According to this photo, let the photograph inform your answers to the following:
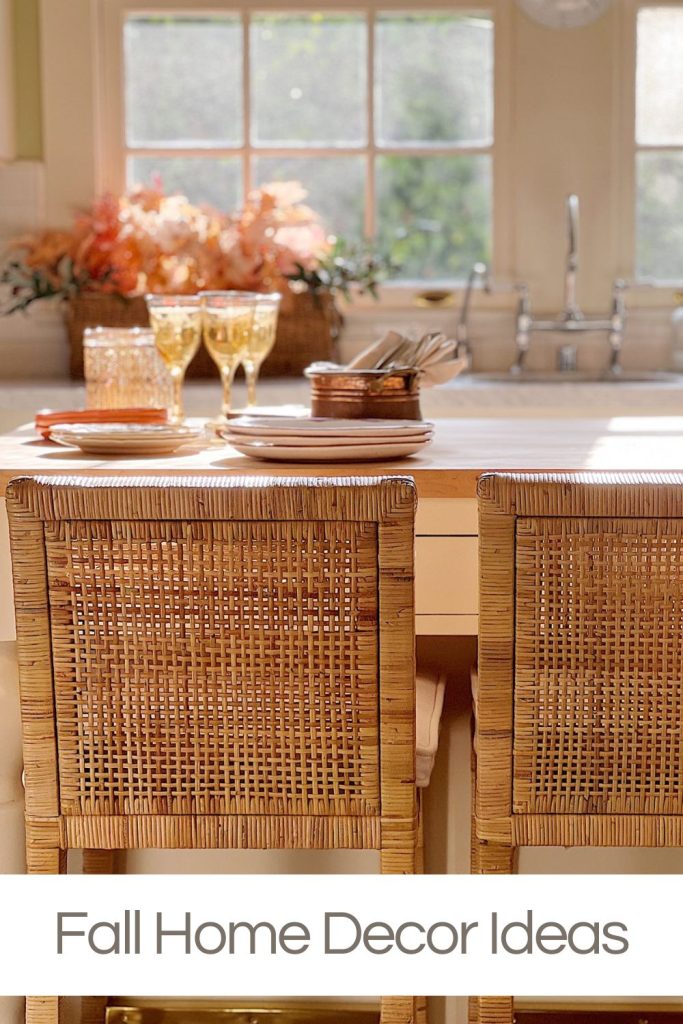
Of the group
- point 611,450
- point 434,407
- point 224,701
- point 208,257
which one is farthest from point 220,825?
point 208,257

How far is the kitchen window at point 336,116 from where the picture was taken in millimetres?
3855

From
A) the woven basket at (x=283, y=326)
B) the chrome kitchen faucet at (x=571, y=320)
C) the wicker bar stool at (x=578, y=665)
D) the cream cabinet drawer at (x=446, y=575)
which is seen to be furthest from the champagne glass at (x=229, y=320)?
the chrome kitchen faucet at (x=571, y=320)

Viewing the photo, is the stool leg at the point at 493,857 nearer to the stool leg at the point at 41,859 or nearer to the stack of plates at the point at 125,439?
the stool leg at the point at 41,859

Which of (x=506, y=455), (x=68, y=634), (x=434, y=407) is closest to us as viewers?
(x=68, y=634)

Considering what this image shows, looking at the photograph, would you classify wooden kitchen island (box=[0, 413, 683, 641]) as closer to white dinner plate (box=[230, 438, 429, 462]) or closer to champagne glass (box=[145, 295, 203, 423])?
white dinner plate (box=[230, 438, 429, 462])

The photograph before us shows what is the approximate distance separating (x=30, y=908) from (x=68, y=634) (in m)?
0.29

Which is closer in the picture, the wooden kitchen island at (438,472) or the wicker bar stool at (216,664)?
the wicker bar stool at (216,664)

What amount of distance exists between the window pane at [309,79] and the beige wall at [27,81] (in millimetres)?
608

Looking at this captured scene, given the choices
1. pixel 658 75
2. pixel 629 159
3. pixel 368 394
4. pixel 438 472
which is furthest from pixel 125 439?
pixel 658 75

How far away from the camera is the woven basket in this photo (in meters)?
3.55

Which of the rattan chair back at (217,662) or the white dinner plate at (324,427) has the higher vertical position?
the white dinner plate at (324,427)

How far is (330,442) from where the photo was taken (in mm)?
1730

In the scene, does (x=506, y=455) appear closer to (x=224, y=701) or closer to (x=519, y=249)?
(x=224, y=701)

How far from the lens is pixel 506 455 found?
179cm
